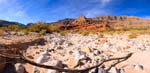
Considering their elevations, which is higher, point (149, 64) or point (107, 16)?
point (107, 16)

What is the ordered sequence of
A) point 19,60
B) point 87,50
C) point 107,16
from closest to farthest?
point 19,60 → point 87,50 → point 107,16

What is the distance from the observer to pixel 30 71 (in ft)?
15.5

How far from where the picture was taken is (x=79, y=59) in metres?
5.47

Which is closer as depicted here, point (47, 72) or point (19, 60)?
point (19, 60)

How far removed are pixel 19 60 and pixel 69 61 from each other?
4.63m

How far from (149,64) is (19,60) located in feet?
15.8

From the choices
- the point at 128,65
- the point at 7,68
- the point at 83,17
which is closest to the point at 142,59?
the point at 128,65

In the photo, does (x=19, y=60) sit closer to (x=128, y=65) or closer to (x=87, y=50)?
(x=128, y=65)

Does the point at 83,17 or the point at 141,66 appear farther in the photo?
the point at 83,17

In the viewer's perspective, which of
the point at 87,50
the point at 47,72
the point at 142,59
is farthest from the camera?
the point at 87,50

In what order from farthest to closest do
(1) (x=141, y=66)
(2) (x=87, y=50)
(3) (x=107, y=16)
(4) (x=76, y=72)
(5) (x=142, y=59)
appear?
1. (3) (x=107, y=16)
2. (2) (x=87, y=50)
3. (5) (x=142, y=59)
4. (1) (x=141, y=66)
5. (4) (x=76, y=72)

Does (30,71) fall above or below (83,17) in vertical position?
below

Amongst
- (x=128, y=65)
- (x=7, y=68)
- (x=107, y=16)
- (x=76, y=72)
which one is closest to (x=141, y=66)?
(x=128, y=65)

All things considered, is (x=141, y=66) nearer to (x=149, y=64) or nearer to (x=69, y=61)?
(x=149, y=64)
